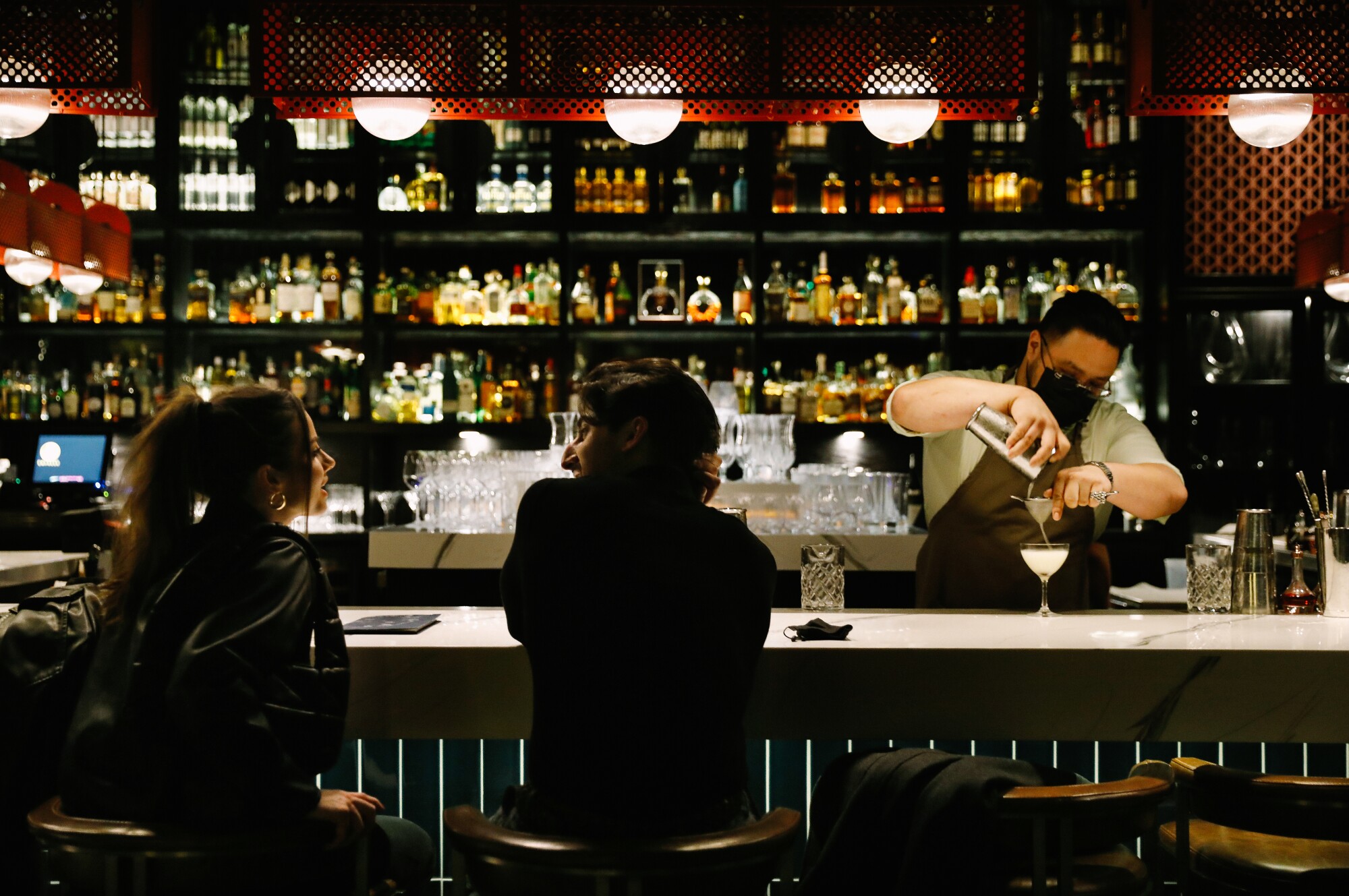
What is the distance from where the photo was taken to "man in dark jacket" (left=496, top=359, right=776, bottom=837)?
1383mm

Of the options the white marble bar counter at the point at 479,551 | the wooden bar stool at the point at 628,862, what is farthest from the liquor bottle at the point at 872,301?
the wooden bar stool at the point at 628,862

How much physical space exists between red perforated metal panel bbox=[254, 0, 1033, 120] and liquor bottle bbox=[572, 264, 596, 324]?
2.50 meters

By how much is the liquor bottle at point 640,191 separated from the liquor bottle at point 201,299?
1.92 meters

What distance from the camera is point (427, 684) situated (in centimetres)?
187

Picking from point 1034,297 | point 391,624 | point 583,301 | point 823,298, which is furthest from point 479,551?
point 1034,297

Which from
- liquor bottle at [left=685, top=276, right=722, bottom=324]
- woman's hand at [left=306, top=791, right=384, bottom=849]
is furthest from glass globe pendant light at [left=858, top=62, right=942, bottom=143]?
liquor bottle at [left=685, top=276, right=722, bottom=324]

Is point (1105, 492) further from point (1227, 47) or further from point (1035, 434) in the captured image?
point (1227, 47)

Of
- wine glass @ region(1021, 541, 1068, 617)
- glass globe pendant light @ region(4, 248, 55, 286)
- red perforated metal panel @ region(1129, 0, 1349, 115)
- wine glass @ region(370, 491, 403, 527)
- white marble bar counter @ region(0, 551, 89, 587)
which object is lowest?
white marble bar counter @ region(0, 551, 89, 587)

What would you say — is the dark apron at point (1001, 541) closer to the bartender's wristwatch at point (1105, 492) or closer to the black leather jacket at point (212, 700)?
the bartender's wristwatch at point (1105, 492)

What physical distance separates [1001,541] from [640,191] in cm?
278

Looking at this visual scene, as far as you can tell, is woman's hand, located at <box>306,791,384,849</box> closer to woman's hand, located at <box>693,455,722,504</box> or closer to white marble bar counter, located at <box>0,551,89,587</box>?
woman's hand, located at <box>693,455,722,504</box>

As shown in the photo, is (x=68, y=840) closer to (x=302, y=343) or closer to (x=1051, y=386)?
(x=1051, y=386)

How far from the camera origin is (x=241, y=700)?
1.34m

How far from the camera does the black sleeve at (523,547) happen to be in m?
1.44
